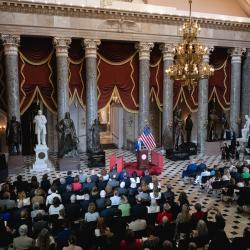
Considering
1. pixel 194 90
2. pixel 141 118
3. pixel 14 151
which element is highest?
pixel 194 90

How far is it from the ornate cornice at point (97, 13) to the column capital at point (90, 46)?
1.22 metres

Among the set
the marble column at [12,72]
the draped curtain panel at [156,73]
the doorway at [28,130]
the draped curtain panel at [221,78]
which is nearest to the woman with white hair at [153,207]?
the marble column at [12,72]

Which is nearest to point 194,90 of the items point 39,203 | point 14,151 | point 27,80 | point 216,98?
point 216,98

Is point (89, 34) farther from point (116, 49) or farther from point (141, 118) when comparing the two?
point (141, 118)

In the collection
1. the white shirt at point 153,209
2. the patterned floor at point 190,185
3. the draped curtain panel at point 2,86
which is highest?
the draped curtain panel at point 2,86

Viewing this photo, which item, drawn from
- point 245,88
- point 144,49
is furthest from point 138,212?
point 245,88

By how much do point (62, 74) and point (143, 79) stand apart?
450 cm

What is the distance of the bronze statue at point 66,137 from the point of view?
15484 millimetres

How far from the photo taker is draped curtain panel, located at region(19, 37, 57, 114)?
1619 cm

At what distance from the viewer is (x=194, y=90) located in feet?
64.8

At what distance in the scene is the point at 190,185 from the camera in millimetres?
13023

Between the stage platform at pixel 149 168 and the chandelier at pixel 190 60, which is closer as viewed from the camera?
the chandelier at pixel 190 60

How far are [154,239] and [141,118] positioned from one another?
499 inches

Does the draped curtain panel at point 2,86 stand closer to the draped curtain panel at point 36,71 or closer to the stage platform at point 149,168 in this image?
the draped curtain panel at point 36,71
